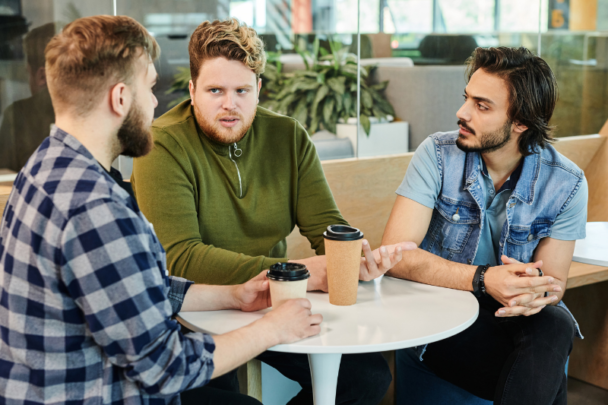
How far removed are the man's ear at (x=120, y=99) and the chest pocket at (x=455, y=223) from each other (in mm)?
1161

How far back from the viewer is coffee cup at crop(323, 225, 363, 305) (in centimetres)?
142

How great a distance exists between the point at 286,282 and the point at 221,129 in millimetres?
717

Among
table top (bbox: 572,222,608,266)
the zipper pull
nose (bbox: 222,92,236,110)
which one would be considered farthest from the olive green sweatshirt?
table top (bbox: 572,222,608,266)

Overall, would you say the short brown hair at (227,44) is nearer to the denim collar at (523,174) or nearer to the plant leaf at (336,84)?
the denim collar at (523,174)

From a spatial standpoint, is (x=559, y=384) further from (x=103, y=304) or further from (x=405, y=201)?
(x=103, y=304)

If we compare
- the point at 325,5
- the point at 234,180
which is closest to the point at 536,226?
the point at 234,180

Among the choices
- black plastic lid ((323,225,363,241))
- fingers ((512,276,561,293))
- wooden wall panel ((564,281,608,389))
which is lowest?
wooden wall panel ((564,281,608,389))

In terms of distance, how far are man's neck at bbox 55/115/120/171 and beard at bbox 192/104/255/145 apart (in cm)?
73

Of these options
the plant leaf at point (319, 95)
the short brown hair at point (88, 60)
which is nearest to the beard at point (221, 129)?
the short brown hair at point (88, 60)

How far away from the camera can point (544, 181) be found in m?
1.96

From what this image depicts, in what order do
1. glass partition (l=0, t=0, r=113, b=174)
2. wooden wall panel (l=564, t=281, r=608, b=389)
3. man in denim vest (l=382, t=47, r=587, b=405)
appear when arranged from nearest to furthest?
man in denim vest (l=382, t=47, r=587, b=405) < glass partition (l=0, t=0, r=113, b=174) < wooden wall panel (l=564, t=281, r=608, b=389)

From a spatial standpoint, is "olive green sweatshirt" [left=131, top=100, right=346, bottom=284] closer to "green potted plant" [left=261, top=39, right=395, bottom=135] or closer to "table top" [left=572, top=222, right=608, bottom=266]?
"table top" [left=572, top=222, right=608, bottom=266]

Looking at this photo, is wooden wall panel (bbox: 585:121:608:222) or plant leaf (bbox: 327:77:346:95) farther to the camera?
wooden wall panel (bbox: 585:121:608:222)

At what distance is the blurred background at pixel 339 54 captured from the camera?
2.39 meters
